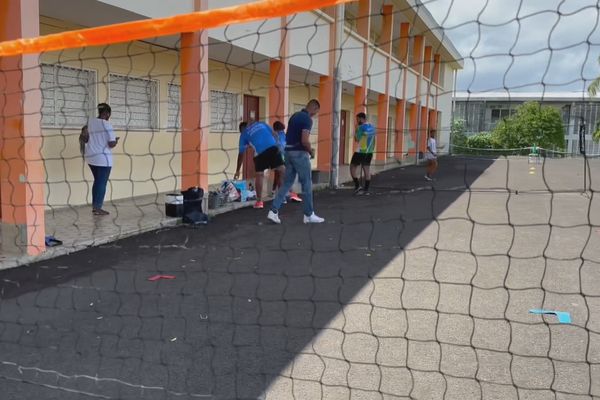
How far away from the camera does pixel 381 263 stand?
5602mm

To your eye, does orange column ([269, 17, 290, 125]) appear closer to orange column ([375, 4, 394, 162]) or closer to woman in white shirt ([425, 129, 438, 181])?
woman in white shirt ([425, 129, 438, 181])

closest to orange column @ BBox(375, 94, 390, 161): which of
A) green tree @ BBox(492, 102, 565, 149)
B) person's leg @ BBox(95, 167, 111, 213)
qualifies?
green tree @ BBox(492, 102, 565, 149)

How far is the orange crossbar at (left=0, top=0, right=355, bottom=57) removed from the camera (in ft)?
8.47

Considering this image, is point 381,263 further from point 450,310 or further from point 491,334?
point 491,334

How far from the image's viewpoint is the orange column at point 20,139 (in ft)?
17.7

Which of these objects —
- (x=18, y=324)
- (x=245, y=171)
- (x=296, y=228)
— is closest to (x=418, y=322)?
(x=18, y=324)

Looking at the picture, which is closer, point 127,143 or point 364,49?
point 127,143

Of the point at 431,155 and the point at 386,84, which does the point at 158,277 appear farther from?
the point at 386,84

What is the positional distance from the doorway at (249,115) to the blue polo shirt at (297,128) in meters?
6.30

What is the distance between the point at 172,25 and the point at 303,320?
2.27m

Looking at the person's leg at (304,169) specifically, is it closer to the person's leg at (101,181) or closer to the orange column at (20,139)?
the person's leg at (101,181)

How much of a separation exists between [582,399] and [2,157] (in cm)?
573

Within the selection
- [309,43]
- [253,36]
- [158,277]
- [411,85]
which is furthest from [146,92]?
[411,85]

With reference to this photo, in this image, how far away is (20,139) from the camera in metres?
5.51
